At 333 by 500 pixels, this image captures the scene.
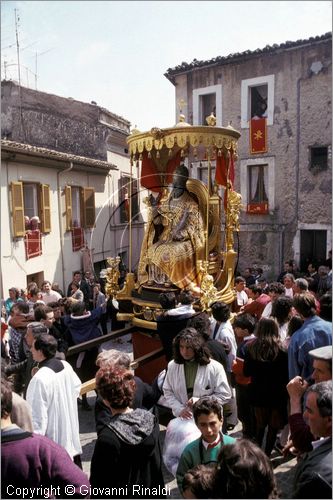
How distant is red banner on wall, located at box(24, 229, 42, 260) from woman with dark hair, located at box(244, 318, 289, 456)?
313 inches

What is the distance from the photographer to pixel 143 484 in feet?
8.18

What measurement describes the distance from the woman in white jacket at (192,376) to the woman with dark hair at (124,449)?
2.90 ft

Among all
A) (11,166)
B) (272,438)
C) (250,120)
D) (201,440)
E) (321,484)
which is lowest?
(272,438)

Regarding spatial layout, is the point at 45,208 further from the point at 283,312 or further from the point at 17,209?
the point at 283,312

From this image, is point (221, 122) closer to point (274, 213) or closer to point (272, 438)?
point (274, 213)

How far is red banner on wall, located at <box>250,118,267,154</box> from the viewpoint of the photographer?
1487 centimetres

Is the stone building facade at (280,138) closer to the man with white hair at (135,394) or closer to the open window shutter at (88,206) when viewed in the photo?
the open window shutter at (88,206)

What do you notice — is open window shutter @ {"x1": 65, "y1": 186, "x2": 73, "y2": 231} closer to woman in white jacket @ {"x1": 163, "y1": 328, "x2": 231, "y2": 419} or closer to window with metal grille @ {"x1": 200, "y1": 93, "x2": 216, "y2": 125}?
window with metal grille @ {"x1": 200, "y1": 93, "x2": 216, "y2": 125}

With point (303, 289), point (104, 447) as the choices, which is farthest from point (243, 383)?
point (303, 289)

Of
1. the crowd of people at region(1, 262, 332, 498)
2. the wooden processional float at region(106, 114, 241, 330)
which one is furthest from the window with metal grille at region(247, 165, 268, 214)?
the crowd of people at region(1, 262, 332, 498)

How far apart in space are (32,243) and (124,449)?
29.6ft

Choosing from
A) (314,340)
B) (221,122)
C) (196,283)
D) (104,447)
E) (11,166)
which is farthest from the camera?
(221,122)

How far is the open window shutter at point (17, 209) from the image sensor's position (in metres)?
10.0

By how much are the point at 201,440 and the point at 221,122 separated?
14.4 metres
